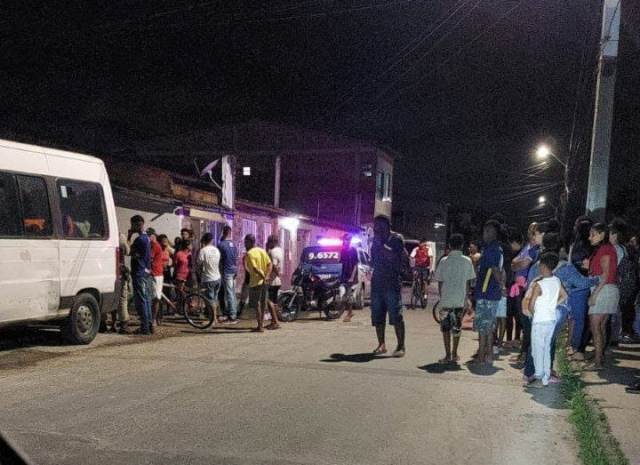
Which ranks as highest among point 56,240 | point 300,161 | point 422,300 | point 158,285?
point 300,161

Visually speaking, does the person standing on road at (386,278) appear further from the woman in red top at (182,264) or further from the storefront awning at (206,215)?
the storefront awning at (206,215)

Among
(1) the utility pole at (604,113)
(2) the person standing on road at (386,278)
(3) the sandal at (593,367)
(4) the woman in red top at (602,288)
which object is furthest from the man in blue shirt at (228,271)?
(1) the utility pole at (604,113)

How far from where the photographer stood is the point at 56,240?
7.82 metres

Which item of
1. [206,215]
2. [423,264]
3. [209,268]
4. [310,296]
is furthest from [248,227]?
[209,268]

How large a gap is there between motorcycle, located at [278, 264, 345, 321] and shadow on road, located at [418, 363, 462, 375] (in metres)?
5.65

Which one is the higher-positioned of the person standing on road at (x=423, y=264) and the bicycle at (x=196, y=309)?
the person standing on road at (x=423, y=264)

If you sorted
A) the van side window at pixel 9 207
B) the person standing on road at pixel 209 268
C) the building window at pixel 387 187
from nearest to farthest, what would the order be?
1. the van side window at pixel 9 207
2. the person standing on road at pixel 209 268
3. the building window at pixel 387 187

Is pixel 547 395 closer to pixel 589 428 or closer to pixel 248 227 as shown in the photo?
pixel 589 428

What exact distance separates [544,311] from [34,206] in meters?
6.84

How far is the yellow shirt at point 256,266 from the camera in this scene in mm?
10305

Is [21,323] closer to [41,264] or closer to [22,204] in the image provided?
[41,264]

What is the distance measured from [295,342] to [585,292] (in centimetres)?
457

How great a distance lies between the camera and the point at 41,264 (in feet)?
24.8

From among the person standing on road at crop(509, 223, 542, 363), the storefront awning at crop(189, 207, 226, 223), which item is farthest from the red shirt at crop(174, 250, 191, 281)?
the person standing on road at crop(509, 223, 542, 363)
